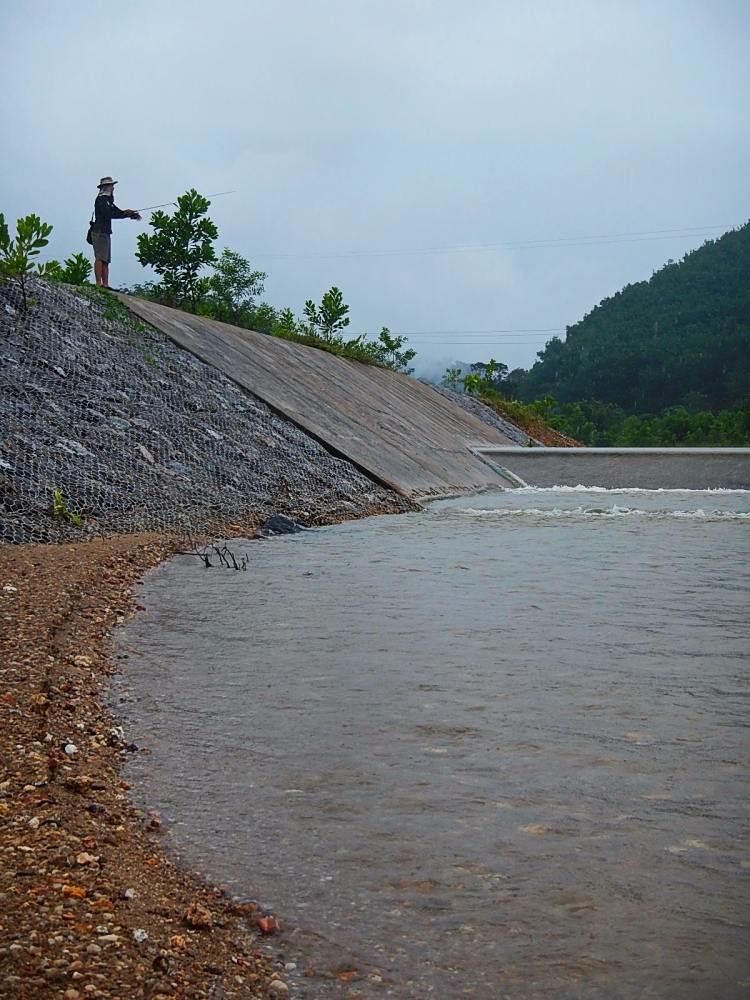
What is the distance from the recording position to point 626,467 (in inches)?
742

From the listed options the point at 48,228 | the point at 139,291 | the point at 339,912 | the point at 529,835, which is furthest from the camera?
the point at 139,291

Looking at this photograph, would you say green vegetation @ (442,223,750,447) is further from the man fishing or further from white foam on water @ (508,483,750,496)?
the man fishing

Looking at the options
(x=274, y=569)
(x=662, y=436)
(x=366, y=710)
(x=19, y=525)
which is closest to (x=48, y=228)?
(x=19, y=525)

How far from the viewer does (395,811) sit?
10.5 feet

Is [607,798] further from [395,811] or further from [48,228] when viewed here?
[48,228]

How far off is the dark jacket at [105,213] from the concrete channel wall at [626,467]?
8317mm

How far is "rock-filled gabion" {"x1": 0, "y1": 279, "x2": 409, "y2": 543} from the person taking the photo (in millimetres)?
8984

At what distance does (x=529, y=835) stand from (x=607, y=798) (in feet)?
1.27

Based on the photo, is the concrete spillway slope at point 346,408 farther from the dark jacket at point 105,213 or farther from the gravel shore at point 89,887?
the gravel shore at point 89,887

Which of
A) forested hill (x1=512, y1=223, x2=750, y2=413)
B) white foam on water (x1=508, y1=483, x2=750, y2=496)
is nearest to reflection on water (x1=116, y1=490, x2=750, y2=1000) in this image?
white foam on water (x1=508, y1=483, x2=750, y2=496)

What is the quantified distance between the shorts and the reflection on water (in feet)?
33.5

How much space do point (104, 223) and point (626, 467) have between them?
408 inches

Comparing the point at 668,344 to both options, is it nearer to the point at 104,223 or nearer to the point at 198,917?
the point at 104,223

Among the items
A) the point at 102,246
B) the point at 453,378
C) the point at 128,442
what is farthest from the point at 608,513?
the point at 453,378
